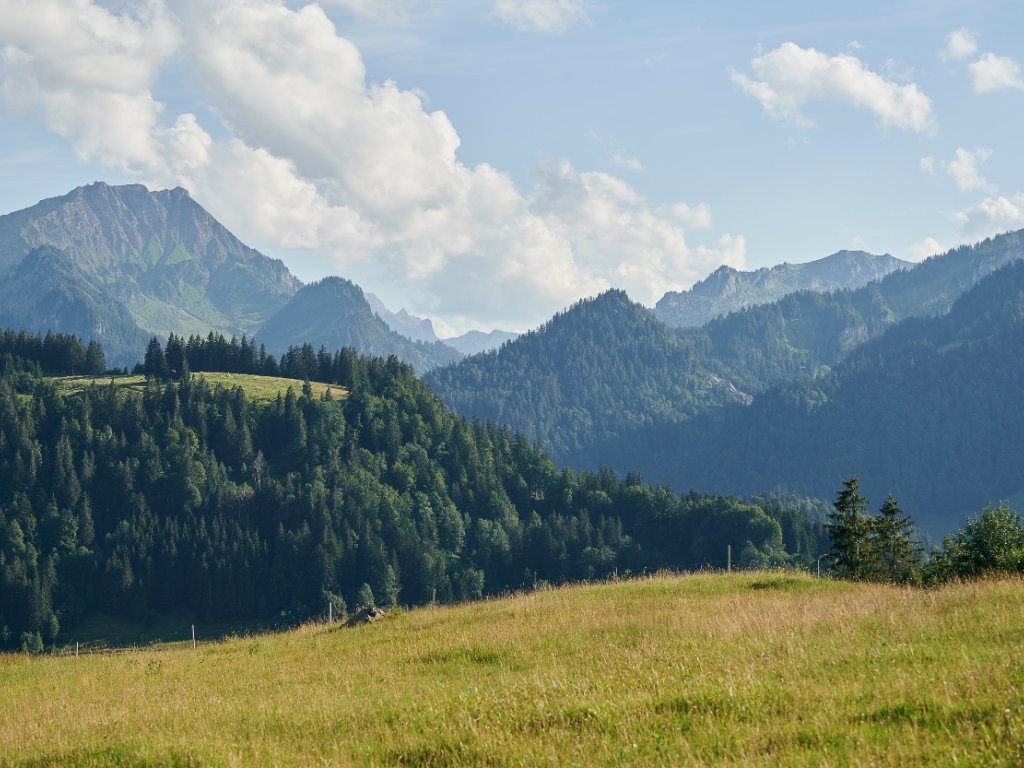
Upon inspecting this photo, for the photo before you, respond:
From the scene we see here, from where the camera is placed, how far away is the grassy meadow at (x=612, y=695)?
39.7 ft

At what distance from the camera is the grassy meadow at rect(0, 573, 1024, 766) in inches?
477

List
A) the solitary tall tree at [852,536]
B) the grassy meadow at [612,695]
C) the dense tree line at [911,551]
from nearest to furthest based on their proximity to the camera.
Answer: the grassy meadow at [612,695] → the dense tree line at [911,551] → the solitary tall tree at [852,536]

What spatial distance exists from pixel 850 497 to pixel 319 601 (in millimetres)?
139818

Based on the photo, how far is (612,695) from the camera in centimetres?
1518

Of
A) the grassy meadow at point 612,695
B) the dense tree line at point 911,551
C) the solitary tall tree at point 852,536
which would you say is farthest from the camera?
the solitary tall tree at point 852,536

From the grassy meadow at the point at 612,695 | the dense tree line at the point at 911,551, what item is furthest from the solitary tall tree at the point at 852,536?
the grassy meadow at the point at 612,695

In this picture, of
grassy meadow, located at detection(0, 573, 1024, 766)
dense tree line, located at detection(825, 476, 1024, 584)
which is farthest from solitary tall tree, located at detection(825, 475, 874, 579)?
grassy meadow, located at detection(0, 573, 1024, 766)

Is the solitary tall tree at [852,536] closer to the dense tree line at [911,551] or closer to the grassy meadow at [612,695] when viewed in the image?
Answer: the dense tree line at [911,551]

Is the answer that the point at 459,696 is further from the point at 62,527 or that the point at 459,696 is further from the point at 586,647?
the point at 62,527

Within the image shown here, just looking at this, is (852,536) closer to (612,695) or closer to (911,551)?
(911,551)

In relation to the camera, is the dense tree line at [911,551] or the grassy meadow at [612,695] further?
the dense tree line at [911,551]

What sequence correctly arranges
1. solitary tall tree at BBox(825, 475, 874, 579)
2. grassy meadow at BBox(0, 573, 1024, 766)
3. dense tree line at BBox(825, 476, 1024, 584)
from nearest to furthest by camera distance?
grassy meadow at BBox(0, 573, 1024, 766) → dense tree line at BBox(825, 476, 1024, 584) → solitary tall tree at BBox(825, 475, 874, 579)

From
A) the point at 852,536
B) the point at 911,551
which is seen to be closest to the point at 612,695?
the point at 852,536

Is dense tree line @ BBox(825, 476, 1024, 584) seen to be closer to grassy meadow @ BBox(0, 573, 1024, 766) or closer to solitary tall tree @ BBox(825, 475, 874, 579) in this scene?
solitary tall tree @ BBox(825, 475, 874, 579)
